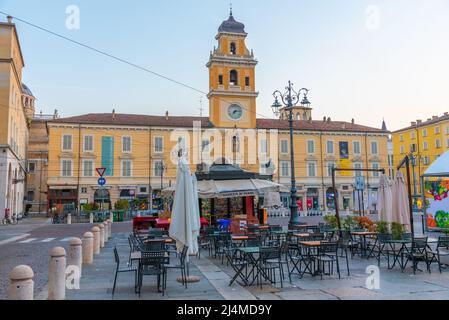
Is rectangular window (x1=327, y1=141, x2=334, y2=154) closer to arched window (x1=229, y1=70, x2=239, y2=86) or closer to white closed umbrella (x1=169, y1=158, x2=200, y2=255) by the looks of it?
arched window (x1=229, y1=70, x2=239, y2=86)

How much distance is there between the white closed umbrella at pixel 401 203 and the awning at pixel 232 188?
15.6 feet

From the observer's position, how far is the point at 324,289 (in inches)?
288

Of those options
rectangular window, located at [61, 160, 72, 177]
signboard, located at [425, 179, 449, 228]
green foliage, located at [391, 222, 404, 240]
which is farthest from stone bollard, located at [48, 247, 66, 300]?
rectangular window, located at [61, 160, 72, 177]

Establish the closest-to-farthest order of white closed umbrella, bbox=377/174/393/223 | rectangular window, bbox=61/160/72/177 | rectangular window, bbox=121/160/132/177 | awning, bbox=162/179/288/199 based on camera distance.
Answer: white closed umbrella, bbox=377/174/393/223 → awning, bbox=162/179/288/199 → rectangular window, bbox=61/160/72/177 → rectangular window, bbox=121/160/132/177

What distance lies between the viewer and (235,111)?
45.5 m

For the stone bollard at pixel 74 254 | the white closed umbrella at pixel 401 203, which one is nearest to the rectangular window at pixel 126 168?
the white closed umbrella at pixel 401 203

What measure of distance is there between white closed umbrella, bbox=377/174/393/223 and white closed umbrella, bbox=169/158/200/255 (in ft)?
21.5

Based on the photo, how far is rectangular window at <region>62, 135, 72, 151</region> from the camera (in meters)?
41.8

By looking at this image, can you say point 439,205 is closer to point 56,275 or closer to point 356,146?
point 56,275

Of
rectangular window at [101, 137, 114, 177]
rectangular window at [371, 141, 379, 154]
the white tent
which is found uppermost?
rectangular window at [371, 141, 379, 154]

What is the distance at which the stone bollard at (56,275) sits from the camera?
671cm
